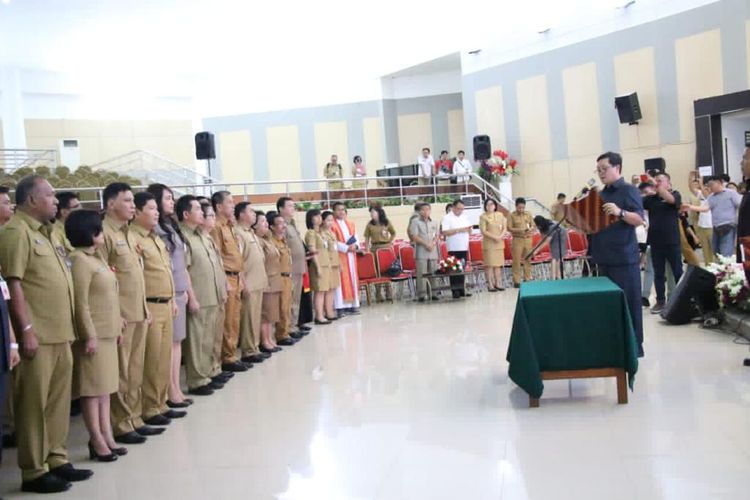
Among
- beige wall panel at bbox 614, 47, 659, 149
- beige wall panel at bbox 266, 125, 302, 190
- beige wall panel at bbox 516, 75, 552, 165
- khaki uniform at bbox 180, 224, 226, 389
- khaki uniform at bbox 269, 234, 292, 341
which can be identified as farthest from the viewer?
beige wall panel at bbox 266, 125, 302, 190

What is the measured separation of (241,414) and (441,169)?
1314 cm

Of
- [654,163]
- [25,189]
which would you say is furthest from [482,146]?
[25,189]

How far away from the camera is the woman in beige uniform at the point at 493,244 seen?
1107 centimetres

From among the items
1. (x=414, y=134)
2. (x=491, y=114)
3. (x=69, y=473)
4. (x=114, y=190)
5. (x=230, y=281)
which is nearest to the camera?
(x=69, y=473)

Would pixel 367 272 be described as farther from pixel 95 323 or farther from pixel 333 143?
pixel 333 143

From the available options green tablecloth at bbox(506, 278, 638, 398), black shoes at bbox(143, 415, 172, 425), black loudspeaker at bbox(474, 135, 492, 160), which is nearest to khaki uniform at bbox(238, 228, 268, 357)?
black shoes at bbox(143, 415, 172, 425)

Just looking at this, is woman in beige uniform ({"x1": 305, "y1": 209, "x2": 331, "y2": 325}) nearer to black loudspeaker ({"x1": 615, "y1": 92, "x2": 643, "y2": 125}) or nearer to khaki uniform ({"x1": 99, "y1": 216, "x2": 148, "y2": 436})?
khaki uniform ({"x1": 99, "y1": 216, "x2": 148, "y2": 436})

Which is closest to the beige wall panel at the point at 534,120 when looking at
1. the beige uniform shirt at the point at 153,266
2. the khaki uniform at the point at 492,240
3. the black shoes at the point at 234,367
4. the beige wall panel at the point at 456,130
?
the beige wall panel at the point at 456,130

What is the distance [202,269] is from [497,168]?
493 inches

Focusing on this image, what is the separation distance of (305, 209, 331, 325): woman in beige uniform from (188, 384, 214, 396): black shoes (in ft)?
11.0

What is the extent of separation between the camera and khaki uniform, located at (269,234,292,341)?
7512mm

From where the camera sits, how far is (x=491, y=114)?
18.3 meters

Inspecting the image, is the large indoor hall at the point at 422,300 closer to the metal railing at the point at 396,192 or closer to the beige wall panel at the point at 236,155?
the metal railing at the point at 396,192

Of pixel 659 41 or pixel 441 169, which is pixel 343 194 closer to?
pixel 441 169
